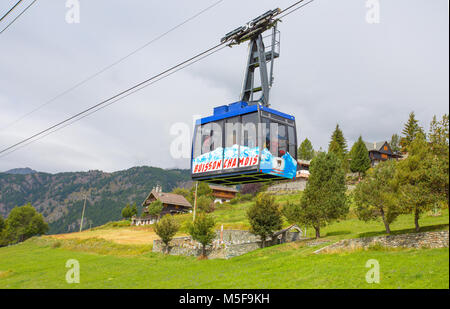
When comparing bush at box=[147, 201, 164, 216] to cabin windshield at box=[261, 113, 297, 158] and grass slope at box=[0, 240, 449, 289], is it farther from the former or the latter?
cabin windshield at box=[261, 113, 297, 158]

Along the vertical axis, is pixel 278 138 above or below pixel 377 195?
above

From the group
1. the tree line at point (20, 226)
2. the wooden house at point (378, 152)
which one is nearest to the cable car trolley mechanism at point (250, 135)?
the wooden house at point (378, 152)

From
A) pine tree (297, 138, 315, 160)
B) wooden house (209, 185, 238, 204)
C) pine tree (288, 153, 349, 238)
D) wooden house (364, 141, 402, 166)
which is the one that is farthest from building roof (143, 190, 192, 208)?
pine tree (288, 153, 349, 238)

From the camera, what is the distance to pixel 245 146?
15.1 metres

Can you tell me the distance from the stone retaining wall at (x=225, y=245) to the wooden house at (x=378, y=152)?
7267 centimetres

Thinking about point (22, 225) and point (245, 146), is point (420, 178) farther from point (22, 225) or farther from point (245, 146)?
point (22, 225)

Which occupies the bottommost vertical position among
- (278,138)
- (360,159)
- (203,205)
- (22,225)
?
(22,225)

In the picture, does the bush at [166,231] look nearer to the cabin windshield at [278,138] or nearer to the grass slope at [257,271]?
the grass slope at [257,271]

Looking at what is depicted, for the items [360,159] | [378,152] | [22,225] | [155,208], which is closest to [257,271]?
[155,208]

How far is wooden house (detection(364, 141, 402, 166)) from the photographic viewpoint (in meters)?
107

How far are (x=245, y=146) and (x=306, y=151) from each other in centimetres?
9996

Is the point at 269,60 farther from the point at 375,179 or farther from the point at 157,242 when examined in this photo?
the point at 157,242
